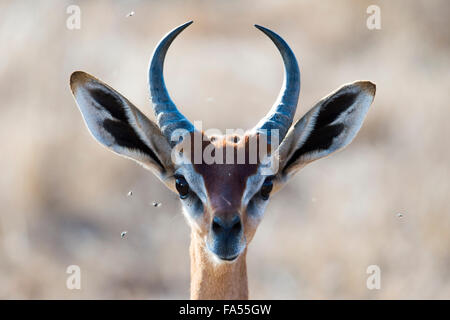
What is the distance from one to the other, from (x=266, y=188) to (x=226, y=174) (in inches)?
15.0

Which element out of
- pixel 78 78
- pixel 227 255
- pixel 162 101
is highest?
pixel 78 78

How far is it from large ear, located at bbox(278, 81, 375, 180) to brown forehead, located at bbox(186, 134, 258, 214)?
1.22ft

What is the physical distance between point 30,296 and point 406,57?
747 cm

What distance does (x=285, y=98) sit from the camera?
23.9 feet

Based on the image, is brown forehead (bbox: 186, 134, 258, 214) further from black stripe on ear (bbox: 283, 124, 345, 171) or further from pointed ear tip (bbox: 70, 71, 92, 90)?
pointed ear tip (bbox: 70, 71, 92, 90)

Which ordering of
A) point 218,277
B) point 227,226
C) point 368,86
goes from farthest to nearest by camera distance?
point 368,86 → point 218,277 → point 227,226

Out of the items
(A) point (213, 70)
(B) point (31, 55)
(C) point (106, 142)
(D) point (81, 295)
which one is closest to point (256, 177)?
(C) point (106, 142)

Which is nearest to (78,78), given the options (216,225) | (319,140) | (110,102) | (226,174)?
(110,102)

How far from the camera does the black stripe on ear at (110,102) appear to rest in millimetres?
7137

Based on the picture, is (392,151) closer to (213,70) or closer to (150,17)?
(213,70)

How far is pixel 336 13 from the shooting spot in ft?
57.6

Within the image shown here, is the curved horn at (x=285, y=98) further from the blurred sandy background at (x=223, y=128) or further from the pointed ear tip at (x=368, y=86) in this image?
the blurred sandy background at (x=223, y=128)

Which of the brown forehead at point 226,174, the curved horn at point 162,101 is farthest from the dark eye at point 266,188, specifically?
the curved horn at point 162,101

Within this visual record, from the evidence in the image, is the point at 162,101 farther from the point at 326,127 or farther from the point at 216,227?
the point at 326,127
